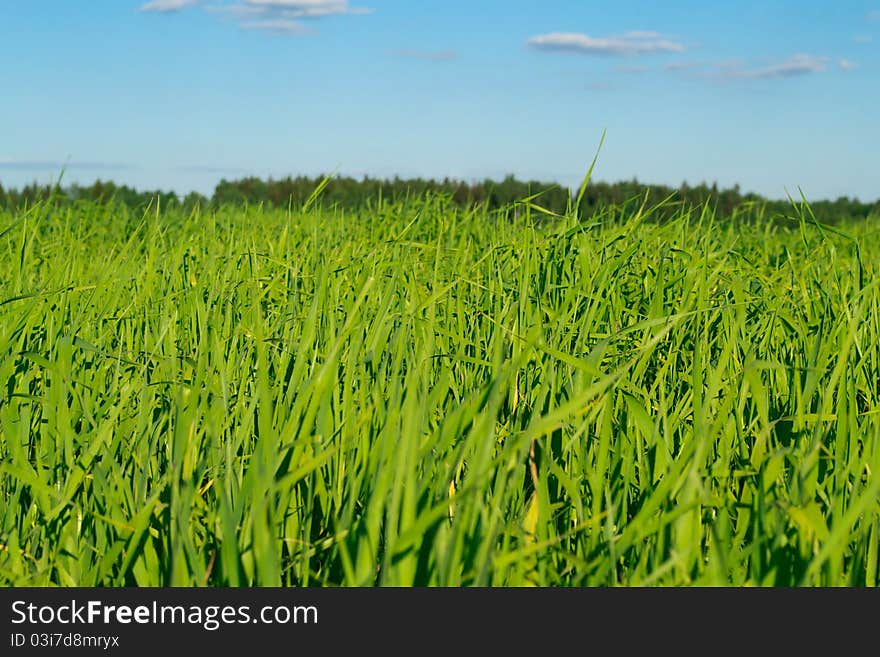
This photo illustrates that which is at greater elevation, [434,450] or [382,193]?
[382,193]

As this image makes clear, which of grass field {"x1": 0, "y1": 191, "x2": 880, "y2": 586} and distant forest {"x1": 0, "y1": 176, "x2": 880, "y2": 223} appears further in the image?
distant forest {"x1": 0, "y1": 176, "x2": 880, "y2": 223}

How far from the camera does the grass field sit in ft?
4.17

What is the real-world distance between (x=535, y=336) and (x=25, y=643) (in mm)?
889

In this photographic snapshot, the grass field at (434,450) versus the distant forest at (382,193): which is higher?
the distant forest at (382,193)

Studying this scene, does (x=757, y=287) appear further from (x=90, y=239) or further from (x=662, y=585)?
(x=90, y=239)

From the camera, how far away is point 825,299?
2760mm

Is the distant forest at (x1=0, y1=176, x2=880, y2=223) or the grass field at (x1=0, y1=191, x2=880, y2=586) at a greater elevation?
the distant forest at (x1=0, y1=176, x2=880, y2=223)

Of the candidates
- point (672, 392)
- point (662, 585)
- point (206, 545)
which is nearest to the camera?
point (662, 585)

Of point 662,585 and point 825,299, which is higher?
point 825,299

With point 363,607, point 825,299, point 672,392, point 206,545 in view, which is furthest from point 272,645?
point 825,299

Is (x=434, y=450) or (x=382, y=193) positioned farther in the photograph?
(x=382, y=193)

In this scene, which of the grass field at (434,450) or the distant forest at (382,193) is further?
the distant forest at (382,193)

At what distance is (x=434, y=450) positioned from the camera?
1589 millimetres

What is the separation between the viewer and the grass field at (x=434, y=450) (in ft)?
4.17
